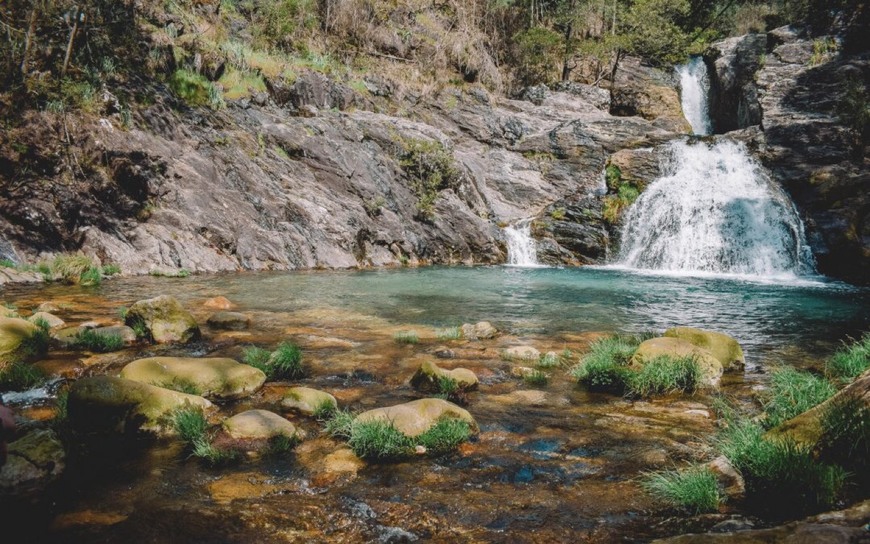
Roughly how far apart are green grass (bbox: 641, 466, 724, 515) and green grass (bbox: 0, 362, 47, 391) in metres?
5.36

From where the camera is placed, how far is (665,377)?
489 centimetres

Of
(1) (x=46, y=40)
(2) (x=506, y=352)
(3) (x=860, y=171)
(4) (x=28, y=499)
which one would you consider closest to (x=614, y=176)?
(3) (x=860, y=171)

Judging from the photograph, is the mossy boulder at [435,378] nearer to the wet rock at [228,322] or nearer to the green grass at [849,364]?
the green grass at [849,364]

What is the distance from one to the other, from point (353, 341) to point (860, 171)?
69.4 feet

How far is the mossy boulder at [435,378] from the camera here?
4.95 m

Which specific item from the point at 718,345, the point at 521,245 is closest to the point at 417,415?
the point at 718,345

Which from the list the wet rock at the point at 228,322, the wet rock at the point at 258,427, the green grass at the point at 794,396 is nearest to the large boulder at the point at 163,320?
the wet rock at the point at 228,322

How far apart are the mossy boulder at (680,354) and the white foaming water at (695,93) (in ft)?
94.7

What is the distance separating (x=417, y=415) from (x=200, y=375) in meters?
2.26

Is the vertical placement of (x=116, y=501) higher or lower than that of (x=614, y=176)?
lower

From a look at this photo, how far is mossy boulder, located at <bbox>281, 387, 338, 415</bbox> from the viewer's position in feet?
14.0

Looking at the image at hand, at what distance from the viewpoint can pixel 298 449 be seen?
3.63 meters

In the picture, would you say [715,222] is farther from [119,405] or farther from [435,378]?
[119,405]

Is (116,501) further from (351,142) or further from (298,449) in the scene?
(351,142)
